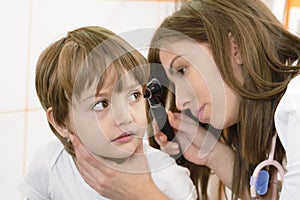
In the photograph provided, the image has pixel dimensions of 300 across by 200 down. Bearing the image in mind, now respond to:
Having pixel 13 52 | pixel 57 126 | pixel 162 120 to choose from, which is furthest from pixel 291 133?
pixel 13 52

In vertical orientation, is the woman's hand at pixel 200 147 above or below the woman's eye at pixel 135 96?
below

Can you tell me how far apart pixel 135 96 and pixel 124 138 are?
80mm

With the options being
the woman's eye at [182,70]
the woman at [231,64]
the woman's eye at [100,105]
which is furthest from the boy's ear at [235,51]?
the woman's eye at [100,105]

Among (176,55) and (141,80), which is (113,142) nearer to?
(141,80)

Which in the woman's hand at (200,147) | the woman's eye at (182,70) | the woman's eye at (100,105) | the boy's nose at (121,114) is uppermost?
the woman's eye at (182,70)

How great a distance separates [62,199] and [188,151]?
0.37 metres

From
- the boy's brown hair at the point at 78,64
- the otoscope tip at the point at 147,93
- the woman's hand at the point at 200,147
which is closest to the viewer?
the boy's brown hair at the point at 78,64

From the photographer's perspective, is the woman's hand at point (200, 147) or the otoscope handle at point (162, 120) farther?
the woman's hand at point (200, 147)

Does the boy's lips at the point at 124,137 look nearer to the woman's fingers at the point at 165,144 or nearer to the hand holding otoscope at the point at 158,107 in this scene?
the hand holding otoscope at the point at 158,107

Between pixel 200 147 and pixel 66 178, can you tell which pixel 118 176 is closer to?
pixel 66 178

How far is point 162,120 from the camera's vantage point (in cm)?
123

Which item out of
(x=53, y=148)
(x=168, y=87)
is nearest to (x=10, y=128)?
(x=53, y=148)

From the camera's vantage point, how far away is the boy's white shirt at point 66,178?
109 centimetres

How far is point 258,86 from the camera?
1160 mm
